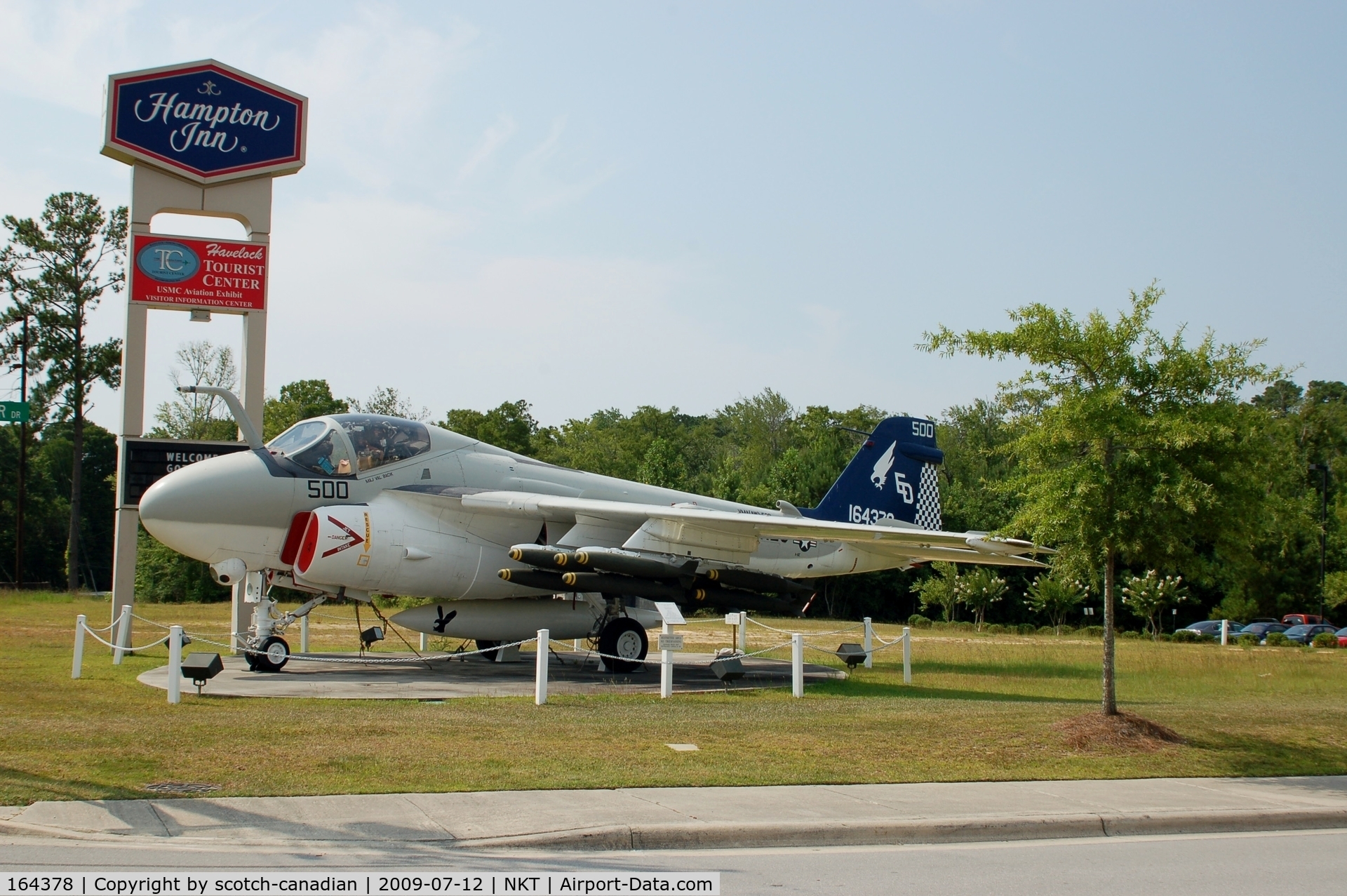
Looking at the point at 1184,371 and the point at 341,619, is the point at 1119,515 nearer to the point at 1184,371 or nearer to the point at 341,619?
the point at 1184,371

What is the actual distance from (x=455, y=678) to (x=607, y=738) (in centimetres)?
665

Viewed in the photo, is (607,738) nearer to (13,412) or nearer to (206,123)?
(13,412)

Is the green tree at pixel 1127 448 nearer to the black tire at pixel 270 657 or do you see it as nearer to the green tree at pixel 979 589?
the black tire at pixel 270 657

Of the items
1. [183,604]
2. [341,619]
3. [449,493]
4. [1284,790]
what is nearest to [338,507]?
[449,493]

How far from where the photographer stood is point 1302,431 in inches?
2630

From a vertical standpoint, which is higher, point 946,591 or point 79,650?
point 79,650

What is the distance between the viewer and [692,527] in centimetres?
1800

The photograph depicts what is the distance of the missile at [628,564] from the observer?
16703 millimetres

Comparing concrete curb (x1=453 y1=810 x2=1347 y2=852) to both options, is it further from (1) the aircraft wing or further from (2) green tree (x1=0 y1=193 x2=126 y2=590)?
(2) green tree (x1=0 y1=193 x2=126 y2=590)

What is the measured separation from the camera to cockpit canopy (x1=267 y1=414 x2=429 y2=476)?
17078 mm

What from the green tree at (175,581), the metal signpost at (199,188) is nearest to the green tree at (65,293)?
the green tree at (175,581)

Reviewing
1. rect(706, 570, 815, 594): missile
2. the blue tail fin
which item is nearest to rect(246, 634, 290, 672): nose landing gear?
rect(706, 570, 815, 594): missile

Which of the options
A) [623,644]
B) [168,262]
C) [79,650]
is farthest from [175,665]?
[168,262]
